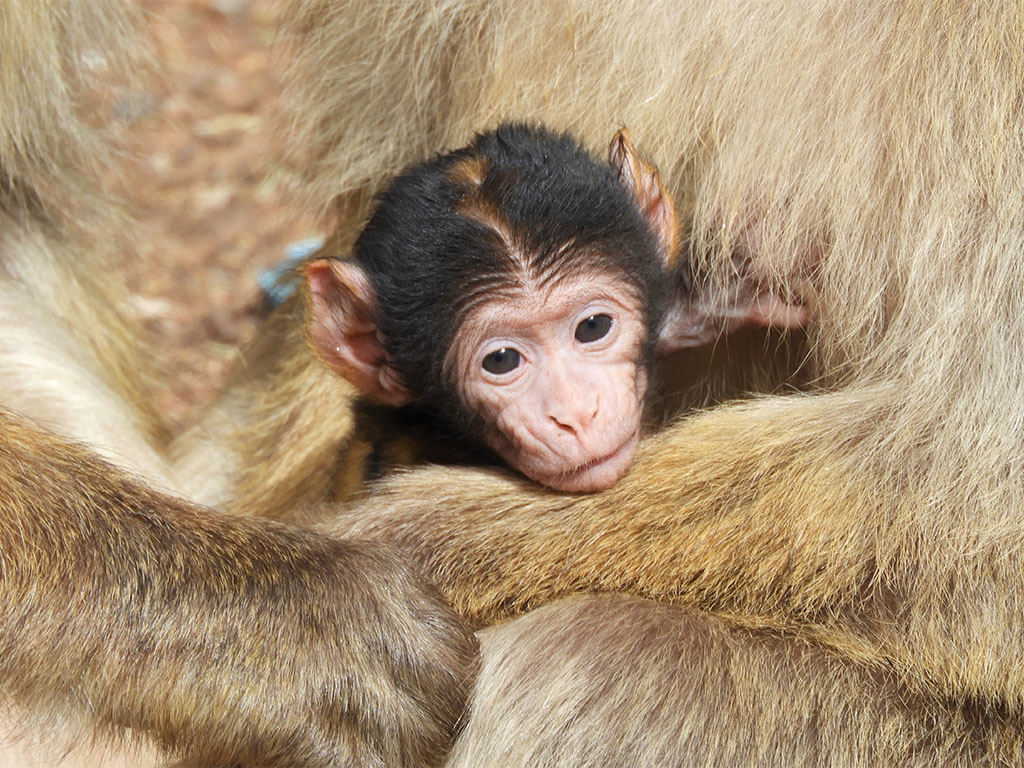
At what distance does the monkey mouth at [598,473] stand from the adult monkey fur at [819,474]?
30 mm

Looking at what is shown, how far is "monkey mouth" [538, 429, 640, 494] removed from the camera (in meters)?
2.34

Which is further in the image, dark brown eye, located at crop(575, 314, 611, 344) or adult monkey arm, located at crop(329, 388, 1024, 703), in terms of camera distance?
dark brown eye, located at crop(575, 314, 611, 344)

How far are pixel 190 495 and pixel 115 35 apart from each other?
118 cm

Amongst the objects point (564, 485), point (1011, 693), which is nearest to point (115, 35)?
point (564, 485)

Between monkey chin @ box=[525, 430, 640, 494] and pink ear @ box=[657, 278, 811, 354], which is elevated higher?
pink ear @ box=[657, 278, 811, 354]

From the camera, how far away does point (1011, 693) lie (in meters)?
2.12

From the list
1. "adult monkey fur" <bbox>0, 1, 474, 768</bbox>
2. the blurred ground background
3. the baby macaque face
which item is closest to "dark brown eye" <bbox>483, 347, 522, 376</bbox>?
the baby macaque face

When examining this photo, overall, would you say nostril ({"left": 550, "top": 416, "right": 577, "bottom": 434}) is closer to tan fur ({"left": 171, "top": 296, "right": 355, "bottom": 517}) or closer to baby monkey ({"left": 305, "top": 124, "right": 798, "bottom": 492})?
baby monkey ({"left": 305, "top": 124, "right": 798, "bottom": 492})

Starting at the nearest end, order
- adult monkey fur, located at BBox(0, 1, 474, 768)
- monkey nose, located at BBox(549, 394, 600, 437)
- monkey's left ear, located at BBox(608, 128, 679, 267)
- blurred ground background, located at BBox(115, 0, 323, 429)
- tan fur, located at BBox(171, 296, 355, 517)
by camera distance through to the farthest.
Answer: adult monkey fur, located at BBox(0, 1, 474, 768), monkey nose, located at BBox(549, 394, 600, 437), monkey's left ear, located at BBox(608, 128, 679, 267), tan fur, located at BBox(171, 296, 355, 517), blurred ground background, located at BBox(115, 0, 323, 429)

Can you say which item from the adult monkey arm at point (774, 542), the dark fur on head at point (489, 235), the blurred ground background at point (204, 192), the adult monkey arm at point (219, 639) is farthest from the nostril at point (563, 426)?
the blurred ground background at point (204, 192)

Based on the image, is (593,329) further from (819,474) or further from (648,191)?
(819,474)

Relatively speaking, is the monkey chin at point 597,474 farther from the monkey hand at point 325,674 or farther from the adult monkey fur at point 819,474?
the monkey hand at point 325,674

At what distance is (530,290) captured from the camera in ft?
7.83

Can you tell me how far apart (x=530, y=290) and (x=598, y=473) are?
344 millimetres
